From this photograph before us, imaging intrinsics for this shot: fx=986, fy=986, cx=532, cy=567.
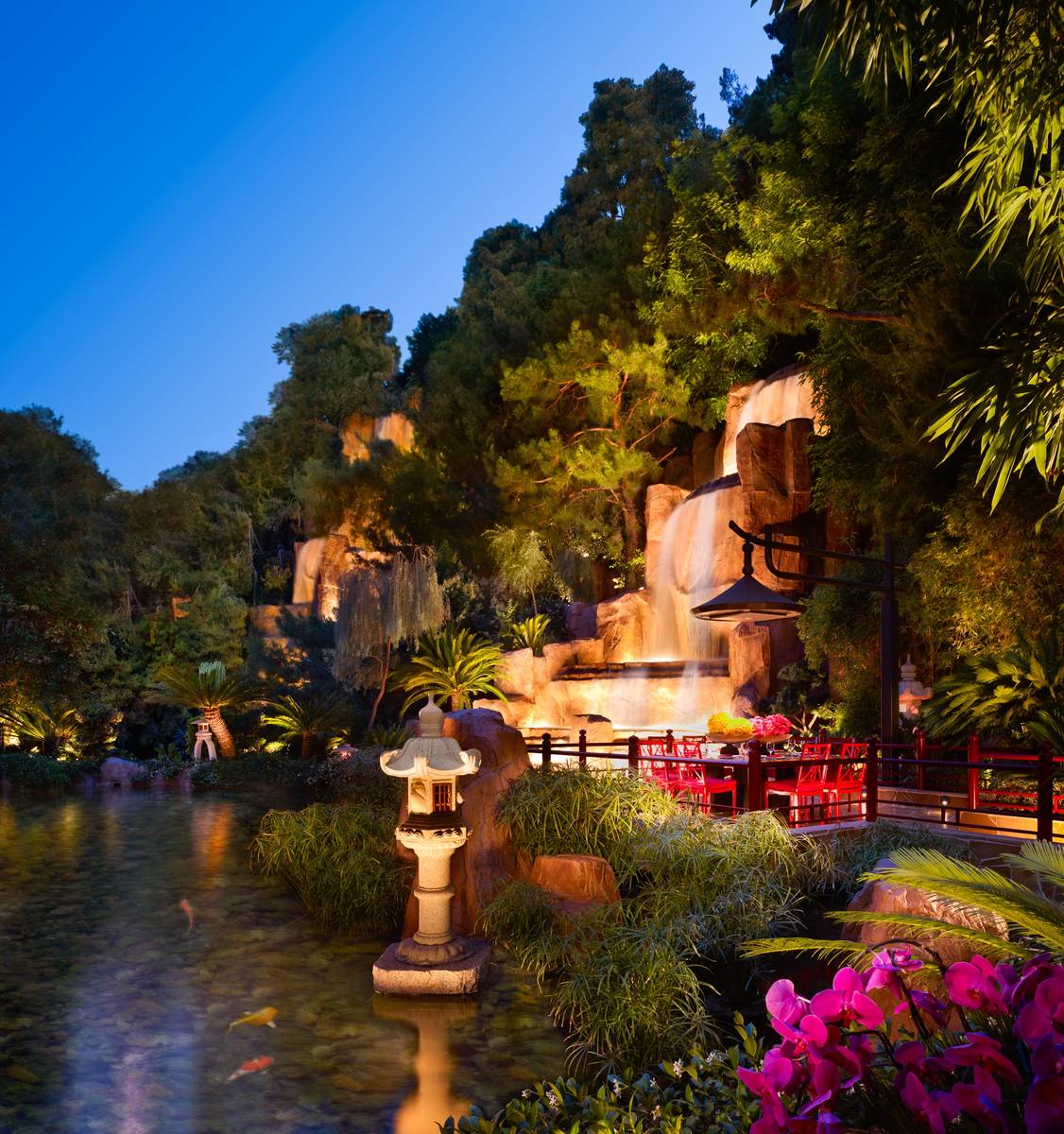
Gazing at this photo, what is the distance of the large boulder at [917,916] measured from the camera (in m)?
5.06

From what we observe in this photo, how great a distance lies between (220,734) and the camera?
2288 cm

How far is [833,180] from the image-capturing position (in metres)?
17.1

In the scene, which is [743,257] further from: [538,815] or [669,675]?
[538,815]

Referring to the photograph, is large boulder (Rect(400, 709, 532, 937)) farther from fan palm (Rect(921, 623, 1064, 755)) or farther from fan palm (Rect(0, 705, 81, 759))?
fan palm (Rect(0, 705, 81, 759))

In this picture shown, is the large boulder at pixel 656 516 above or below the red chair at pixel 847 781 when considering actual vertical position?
above

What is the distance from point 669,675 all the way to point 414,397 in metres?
20.9

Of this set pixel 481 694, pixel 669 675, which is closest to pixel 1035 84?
pixel 669 675

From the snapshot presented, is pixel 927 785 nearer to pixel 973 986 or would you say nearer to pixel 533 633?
pixel 973 986

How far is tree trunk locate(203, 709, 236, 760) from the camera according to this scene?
22891mm

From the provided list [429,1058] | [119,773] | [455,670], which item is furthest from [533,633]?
[429,1058]

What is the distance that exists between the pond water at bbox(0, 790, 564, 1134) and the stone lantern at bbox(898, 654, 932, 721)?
10033 millimetres

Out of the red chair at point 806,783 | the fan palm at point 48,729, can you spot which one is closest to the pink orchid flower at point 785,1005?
the red chair at point 806,783

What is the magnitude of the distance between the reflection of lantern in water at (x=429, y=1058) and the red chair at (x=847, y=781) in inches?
199

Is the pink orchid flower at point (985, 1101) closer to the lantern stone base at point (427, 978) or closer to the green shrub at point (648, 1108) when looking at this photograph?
the green shrub at point (648, 1108)
